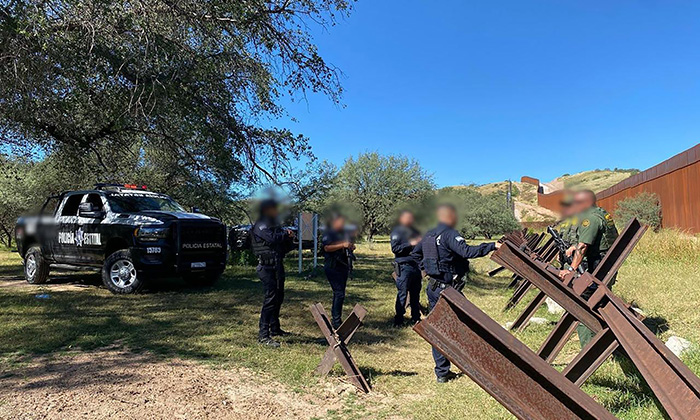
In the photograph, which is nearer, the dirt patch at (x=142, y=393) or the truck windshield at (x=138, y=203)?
the dirt patch at (x=142, y=393)

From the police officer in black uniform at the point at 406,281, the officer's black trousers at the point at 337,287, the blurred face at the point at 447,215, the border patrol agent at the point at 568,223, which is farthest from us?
the police officer in black uniform at the point at 406,281

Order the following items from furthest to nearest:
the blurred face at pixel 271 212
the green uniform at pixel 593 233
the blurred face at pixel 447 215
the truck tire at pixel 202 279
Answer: the truck tire at pixel 202 279 → the blurred face at pixel 271 212 → the green uniform at pixel 593 233 → the blurred face at pixel 447 215

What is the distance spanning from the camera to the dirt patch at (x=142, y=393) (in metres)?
3.73

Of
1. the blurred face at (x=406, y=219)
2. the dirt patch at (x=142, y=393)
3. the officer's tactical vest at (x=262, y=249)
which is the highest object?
the blurred face at (x=406, y=219)

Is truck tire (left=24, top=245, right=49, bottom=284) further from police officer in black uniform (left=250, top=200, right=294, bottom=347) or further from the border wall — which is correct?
the border wall

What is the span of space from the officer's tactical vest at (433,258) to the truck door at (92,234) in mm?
6876

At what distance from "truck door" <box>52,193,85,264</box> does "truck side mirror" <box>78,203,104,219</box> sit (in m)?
0.60

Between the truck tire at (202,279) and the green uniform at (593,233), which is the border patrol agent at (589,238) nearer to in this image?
the green uniform at (593,233)

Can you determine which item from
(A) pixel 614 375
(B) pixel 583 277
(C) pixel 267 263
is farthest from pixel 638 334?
(C) pixel 267 263

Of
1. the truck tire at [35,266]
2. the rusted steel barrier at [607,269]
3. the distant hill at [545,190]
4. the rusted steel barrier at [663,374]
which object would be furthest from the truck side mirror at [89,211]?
the rusted steel barrier at [663,374]

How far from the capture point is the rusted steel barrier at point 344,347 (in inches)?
178

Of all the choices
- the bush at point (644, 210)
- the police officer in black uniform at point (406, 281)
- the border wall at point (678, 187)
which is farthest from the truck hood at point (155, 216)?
the bush at point (644, 210)

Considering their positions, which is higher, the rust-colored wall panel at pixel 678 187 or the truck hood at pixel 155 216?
the rust-colored wall panel at pixel 678 187

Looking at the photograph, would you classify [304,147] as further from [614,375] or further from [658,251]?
[658,251]
